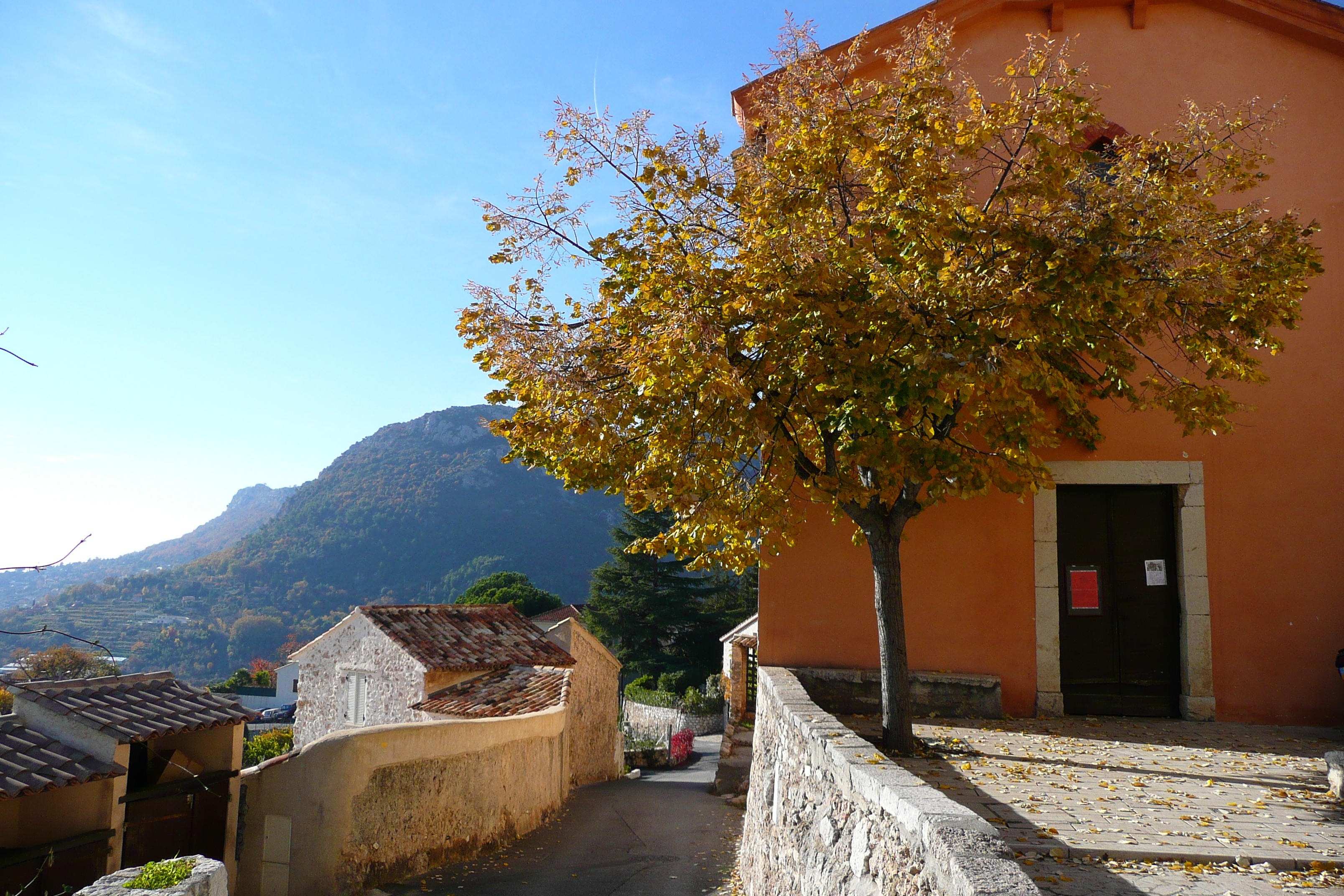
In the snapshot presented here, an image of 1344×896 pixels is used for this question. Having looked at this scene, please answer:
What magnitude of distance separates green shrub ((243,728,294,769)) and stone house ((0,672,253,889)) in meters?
13.5

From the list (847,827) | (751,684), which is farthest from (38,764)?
(751,684)

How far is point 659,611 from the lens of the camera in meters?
43.6

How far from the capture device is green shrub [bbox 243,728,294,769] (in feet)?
72.9

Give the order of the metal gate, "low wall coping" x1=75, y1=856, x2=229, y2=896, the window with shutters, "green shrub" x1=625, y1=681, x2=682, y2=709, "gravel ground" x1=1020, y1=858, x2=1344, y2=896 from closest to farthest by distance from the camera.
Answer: "gravel ground" x1=1020, y1=858, x2=1344, y2=896
"low wall coping" x1=75, y1=856, x2=229, y2=896
the window with shutters
the metal gate
"green shrub" x1=625, y1=681, x2=682, y2=709

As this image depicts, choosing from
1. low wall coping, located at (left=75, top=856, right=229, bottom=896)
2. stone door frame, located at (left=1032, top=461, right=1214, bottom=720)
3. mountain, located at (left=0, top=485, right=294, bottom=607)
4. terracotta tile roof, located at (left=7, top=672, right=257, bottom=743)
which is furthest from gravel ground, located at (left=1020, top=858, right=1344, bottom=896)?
mountain, located at (left=0, top=485, right=294, bottom=607)

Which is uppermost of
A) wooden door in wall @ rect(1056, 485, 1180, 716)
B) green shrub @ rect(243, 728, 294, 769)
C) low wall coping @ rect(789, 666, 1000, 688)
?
wooden door in wall @ rect(1056, 485, 1180, 716)

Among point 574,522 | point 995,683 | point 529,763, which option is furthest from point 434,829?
point 574,522

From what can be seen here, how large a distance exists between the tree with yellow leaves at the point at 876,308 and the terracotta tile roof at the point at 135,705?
4599mm

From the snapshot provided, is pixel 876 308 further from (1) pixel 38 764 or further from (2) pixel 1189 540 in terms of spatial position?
(1) pixel 38 764

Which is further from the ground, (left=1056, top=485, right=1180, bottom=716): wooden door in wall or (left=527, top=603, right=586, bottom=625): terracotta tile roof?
(left=1056, top=485, right=1180, bottom=716): wooden door in wall

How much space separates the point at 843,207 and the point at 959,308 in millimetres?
1554

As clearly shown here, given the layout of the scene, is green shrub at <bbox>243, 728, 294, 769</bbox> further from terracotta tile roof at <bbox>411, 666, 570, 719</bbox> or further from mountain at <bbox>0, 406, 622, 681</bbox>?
mountain at <bbox>0, 406, 622, 681</bbox>

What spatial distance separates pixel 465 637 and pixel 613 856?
7902mm

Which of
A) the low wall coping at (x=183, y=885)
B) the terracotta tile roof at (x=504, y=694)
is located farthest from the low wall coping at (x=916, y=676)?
the terracotta tile roof at (x=504, y=694)
